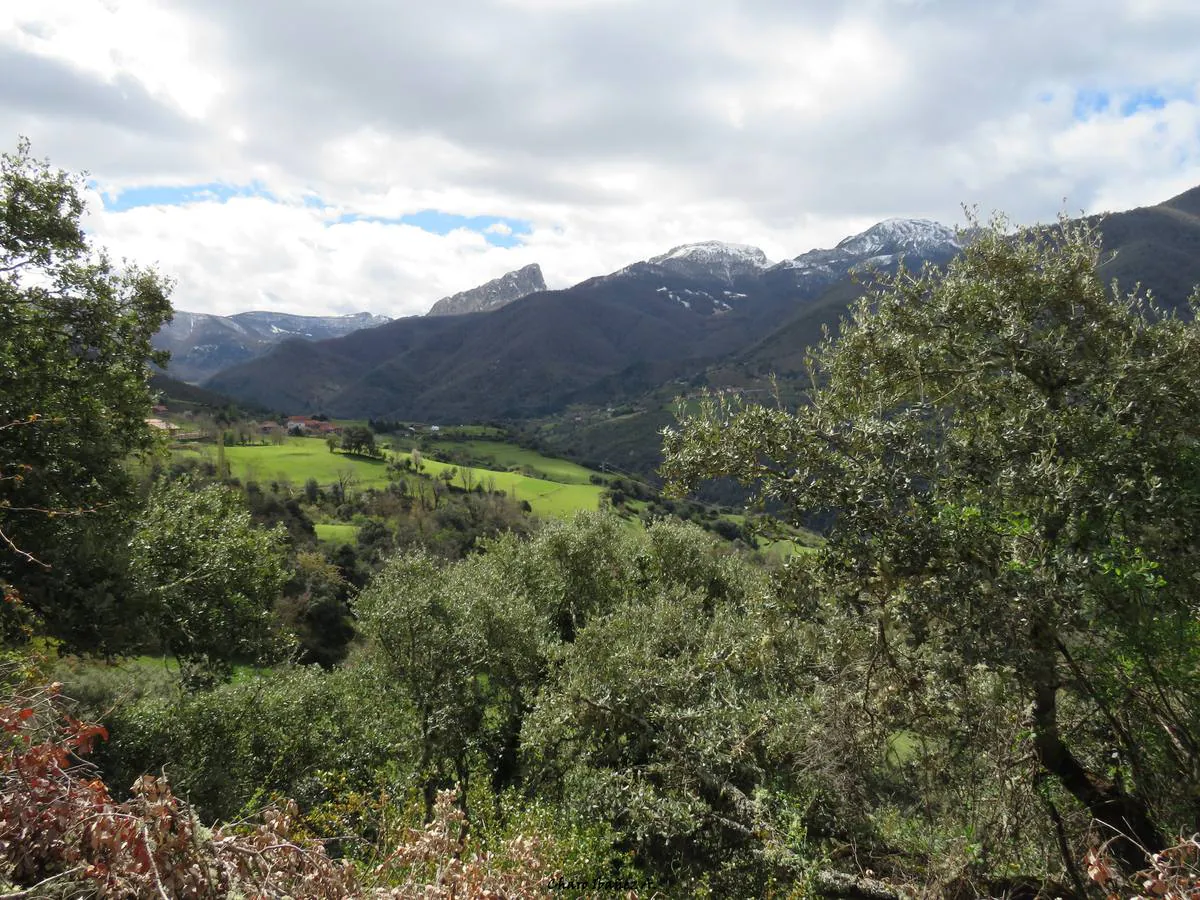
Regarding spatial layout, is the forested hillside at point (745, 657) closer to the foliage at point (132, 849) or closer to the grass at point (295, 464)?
the foliage at point (132, 849)

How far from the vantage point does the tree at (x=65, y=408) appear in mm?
15242

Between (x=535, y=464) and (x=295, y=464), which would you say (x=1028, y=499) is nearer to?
(x=295, y=464)

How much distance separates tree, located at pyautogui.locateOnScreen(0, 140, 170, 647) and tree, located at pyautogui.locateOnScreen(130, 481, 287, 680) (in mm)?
1692

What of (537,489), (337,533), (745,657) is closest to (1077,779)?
(745,657)

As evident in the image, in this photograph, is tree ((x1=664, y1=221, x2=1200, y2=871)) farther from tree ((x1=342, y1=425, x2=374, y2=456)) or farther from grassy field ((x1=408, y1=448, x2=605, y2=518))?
tree ((x1=342, y1=425, x2=374, y2=456))

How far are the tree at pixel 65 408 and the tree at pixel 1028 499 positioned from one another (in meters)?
15.8

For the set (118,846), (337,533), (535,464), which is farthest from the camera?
(535,464)

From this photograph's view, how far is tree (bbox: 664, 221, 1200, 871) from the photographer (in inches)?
316

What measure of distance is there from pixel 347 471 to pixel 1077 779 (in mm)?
131518

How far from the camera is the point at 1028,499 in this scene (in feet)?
29.1

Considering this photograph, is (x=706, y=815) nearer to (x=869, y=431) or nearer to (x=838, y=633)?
(x=838, y=633)

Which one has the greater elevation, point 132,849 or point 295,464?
point 132,849

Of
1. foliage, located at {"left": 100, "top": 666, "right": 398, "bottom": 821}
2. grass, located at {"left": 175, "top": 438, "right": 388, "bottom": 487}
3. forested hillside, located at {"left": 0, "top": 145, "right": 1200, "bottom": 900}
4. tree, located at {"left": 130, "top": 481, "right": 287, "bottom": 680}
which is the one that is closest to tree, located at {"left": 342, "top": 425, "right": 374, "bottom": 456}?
grass, located at {"left": 175, "top": 438, "right": 388, "bottom": 487}

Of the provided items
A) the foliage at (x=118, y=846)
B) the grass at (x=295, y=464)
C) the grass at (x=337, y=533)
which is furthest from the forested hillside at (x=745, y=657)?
the grass at (x=295, y=464)
